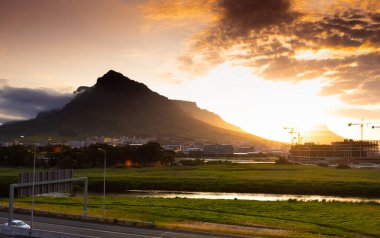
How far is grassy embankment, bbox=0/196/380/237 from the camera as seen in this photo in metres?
53.7

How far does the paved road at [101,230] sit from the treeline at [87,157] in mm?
116080

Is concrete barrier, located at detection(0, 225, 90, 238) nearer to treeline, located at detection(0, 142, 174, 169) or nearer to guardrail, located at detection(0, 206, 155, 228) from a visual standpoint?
guardrail, located at detection(0, 206, 155, 228)

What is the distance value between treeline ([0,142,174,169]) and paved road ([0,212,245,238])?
116m

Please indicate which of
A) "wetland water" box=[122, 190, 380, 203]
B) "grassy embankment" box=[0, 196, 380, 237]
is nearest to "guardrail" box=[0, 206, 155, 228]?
"grassy embankment" box=[0, 196, 380, 237]

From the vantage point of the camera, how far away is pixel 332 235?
169ft

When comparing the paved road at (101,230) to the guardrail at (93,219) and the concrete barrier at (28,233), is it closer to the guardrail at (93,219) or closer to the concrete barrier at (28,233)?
the guardrail at (93,219)

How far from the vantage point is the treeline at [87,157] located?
171500 mm

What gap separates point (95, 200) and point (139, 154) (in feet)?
328

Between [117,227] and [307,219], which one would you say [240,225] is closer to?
[307,219]

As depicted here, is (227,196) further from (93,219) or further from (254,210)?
(93,219)

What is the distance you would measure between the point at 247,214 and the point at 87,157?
383 feet

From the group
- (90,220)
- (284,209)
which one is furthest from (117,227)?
(284,209)

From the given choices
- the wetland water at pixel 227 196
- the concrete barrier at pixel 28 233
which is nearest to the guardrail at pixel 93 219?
the concrete barrier at pixel 28 233

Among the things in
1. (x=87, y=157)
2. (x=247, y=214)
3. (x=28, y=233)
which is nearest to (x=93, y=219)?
(x=28, y=233)
